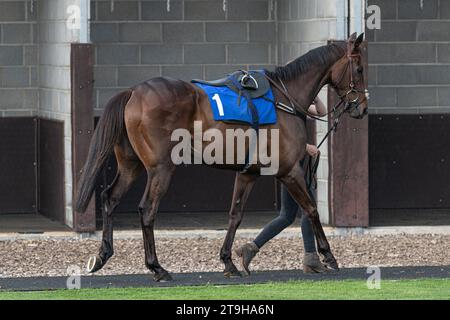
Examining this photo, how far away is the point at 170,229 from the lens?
15.7 meters

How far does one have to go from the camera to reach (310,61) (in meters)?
12.3

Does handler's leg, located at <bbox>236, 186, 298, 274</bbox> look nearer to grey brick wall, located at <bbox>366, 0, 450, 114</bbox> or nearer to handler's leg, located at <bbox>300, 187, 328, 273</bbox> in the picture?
handler's leg, located at <bbox>300, 187, 328, 273</bbox>

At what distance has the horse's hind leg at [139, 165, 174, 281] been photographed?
38.1ft

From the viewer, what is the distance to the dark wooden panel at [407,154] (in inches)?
696

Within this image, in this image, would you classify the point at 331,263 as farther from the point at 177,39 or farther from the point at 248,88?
the point at 177,39

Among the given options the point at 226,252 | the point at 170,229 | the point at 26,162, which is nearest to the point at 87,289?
the point at 226,252

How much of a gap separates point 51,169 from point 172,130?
5099mm

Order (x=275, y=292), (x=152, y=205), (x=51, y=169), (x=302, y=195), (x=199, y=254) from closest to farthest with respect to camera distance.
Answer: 1. (x=275, y=292)
2. (x=152, y=205)
3. (x=302, y=195)
4. (x=199, y=254)
5. (x=51, y=169)

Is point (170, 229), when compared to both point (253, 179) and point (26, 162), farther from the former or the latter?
point (253, 179)

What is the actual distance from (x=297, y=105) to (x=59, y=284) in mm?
2723

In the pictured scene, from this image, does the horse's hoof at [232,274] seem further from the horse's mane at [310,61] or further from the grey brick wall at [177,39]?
the grey brick wall at [177,39]

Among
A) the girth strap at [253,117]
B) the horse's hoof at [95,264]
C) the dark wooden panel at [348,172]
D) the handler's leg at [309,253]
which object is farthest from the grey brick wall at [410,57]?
the horse's hoof at [95,264]

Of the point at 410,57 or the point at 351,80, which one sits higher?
the point at 410,57

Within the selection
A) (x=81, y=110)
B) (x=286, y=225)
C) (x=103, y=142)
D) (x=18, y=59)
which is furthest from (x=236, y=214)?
(x=18, y=59)
